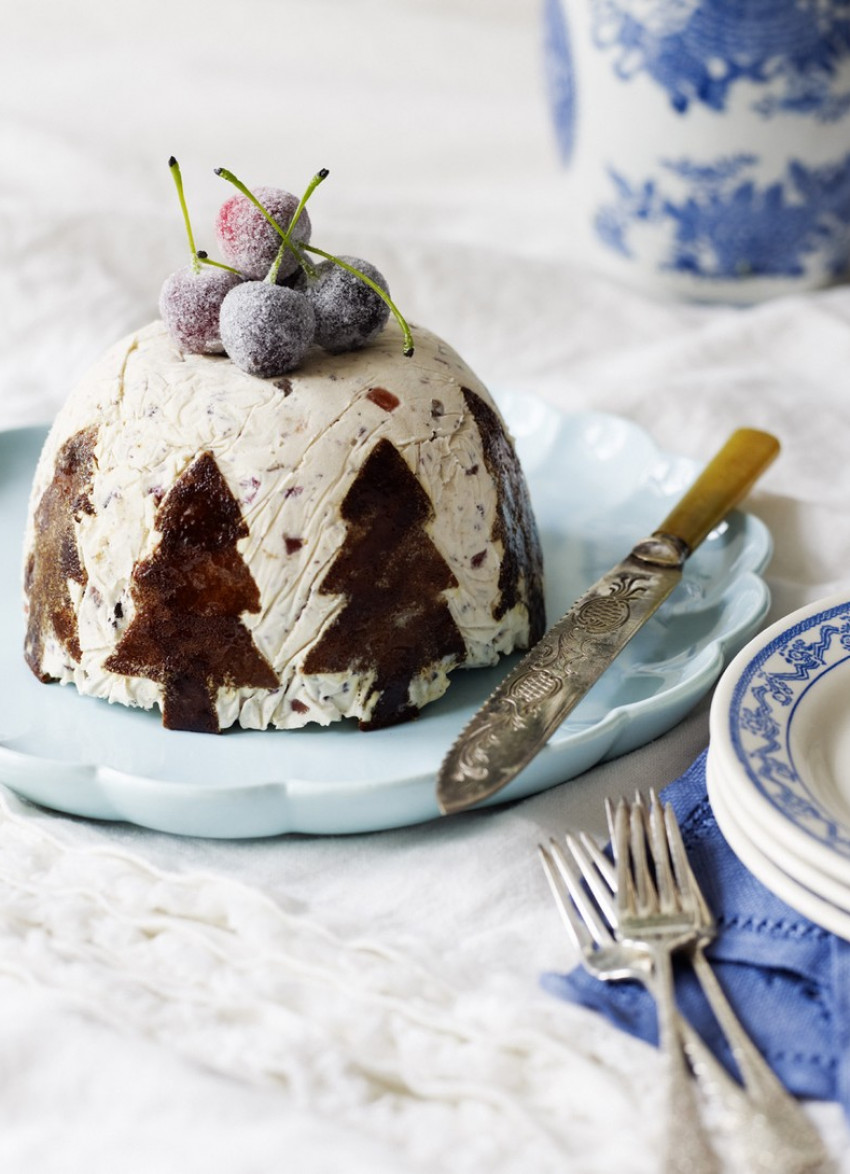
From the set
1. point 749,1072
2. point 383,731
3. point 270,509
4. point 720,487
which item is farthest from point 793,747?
point 720,487

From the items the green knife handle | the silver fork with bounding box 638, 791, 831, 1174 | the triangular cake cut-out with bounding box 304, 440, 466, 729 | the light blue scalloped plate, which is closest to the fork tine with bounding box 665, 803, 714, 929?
the silver fork with bounding box 638, 791, 831, 1174

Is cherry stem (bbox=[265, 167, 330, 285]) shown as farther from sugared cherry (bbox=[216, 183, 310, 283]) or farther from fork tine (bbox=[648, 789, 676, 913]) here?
fork tine (bbox=[648, 789, 676, 913])

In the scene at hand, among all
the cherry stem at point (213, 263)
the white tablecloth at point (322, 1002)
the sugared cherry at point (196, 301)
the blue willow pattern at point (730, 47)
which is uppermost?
the blue willow pattern at point (730, 47)

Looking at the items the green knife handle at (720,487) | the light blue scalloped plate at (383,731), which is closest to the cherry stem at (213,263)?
the light blue scalloped plate at (383,731)

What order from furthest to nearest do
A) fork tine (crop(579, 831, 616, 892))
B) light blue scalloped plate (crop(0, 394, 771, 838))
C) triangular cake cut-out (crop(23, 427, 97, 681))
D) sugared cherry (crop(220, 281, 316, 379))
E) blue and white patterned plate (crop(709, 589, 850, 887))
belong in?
1. triangular cake cut-out (crop(23, 427, 97, 681))
2. sugared cherry (crop(220, 281, 316, 379))
3. light blue scalloped plate (crop(0, 394, 771, 838))
4. fork tine (crop(579, 831, 616, 892))
5. blue and white patterned plate (crop(709, 589, 850, 887))

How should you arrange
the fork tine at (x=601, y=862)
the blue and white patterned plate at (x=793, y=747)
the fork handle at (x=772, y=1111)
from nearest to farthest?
the fork handle at (x=772, y=1111), the blue and white patterned plate at (x=793, y=747), the fork tine at (x=601, y=862)

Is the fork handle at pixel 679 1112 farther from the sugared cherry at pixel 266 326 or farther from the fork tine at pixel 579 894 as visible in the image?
the sugared cherry at pixel 266 326

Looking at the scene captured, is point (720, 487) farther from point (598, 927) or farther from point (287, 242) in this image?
point (598, 927)
